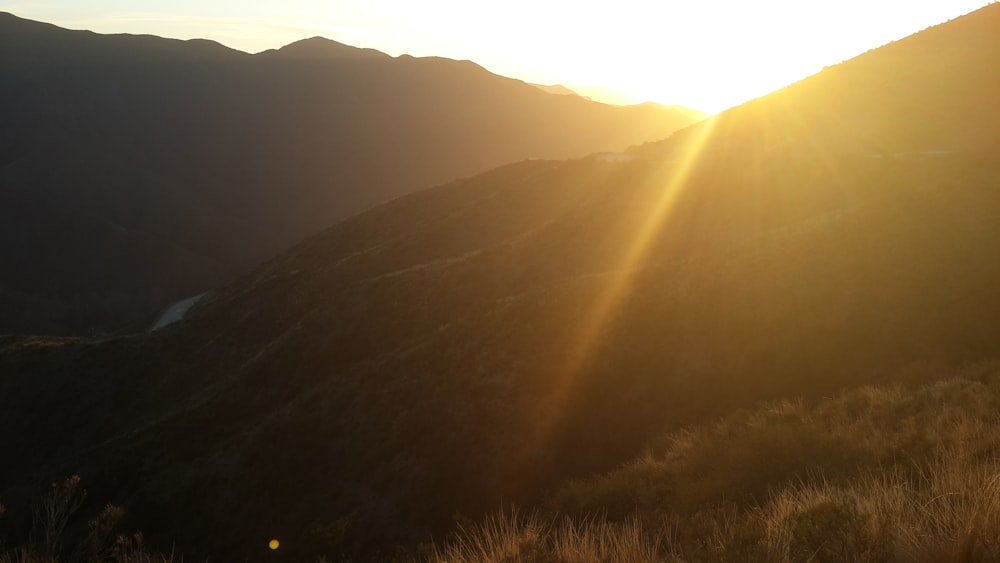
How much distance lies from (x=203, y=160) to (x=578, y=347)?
7147 inches

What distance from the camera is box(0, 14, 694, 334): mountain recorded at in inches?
5261

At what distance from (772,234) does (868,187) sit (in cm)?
578

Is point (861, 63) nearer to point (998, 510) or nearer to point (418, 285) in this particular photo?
point (418, 285)

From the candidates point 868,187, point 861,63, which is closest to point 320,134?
point 861,63

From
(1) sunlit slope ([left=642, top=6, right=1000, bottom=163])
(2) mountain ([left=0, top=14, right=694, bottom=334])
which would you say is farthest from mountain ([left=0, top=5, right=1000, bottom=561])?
(2) mountain ([left=0, top=14, right=694, bottom=334])

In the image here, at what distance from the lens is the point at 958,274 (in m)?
17.4

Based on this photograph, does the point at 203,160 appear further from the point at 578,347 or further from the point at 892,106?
the point at 578,347

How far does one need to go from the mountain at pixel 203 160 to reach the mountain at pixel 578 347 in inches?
3763

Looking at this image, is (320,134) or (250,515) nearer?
(250,515)

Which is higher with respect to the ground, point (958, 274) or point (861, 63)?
point (861, 63)

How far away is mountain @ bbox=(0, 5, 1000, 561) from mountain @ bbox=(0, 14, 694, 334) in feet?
314

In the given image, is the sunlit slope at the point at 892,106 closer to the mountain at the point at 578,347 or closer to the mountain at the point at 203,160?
the mountain at the point at 578,347

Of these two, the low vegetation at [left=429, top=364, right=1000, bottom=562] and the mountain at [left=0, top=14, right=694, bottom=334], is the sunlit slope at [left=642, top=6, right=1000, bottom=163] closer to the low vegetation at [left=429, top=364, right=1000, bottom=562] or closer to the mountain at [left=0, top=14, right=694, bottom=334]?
the low vegetation at [left=429, top=364, right=1000, bottom=562]

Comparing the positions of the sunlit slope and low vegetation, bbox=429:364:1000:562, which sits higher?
the sunlit slope
